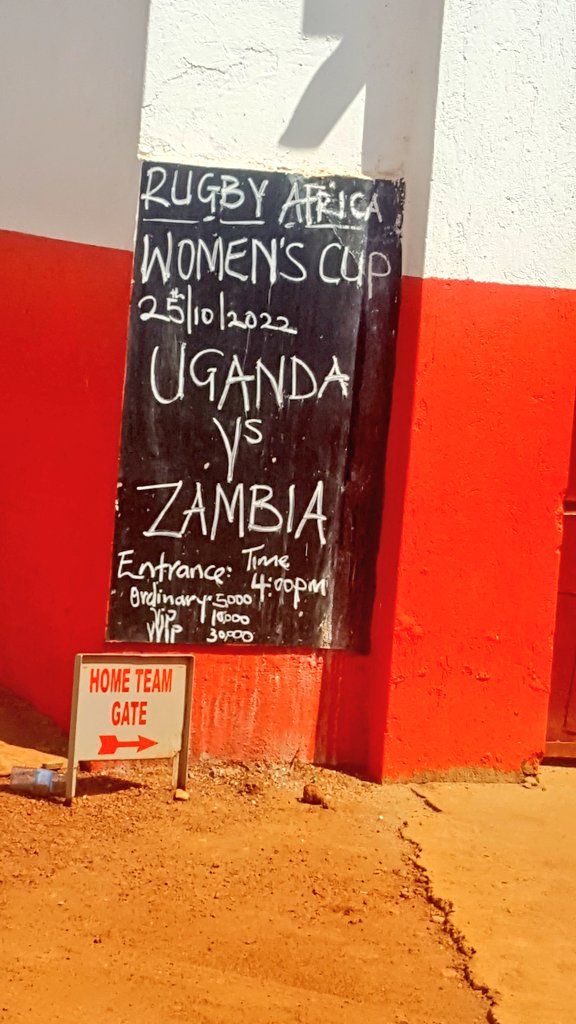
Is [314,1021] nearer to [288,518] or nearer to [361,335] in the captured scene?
[288,518]

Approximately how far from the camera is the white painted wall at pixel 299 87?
5.36m

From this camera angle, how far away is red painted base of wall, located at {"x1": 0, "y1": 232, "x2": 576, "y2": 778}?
560cm

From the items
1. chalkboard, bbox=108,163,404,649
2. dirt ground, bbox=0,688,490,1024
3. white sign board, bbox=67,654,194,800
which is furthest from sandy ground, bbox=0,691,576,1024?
chalkboard, bbox=108,163,404,649

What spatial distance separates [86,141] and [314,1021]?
13.2 ft

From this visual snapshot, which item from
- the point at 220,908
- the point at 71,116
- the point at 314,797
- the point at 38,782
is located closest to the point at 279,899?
the point at 220,908

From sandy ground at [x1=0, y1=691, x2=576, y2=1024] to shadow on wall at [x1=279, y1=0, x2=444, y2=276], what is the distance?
2.48 m

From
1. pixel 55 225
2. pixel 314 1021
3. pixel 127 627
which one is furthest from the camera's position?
pixel 55 225

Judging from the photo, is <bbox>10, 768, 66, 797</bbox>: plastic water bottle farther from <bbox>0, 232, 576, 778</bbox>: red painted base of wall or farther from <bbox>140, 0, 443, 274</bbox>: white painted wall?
<bbox>140, 0, 443, 274</bbox>: white painted wall

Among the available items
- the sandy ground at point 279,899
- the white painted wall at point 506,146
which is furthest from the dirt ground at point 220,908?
the white painted wall at point 506,146

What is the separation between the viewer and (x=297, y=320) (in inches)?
221

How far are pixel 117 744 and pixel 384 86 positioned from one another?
316 cm

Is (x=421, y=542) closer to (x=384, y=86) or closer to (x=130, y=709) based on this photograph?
(x=130, y=709)

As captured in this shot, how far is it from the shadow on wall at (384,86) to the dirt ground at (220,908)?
8.29 ft

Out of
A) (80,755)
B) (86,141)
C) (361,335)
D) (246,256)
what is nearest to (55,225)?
(86,141)
